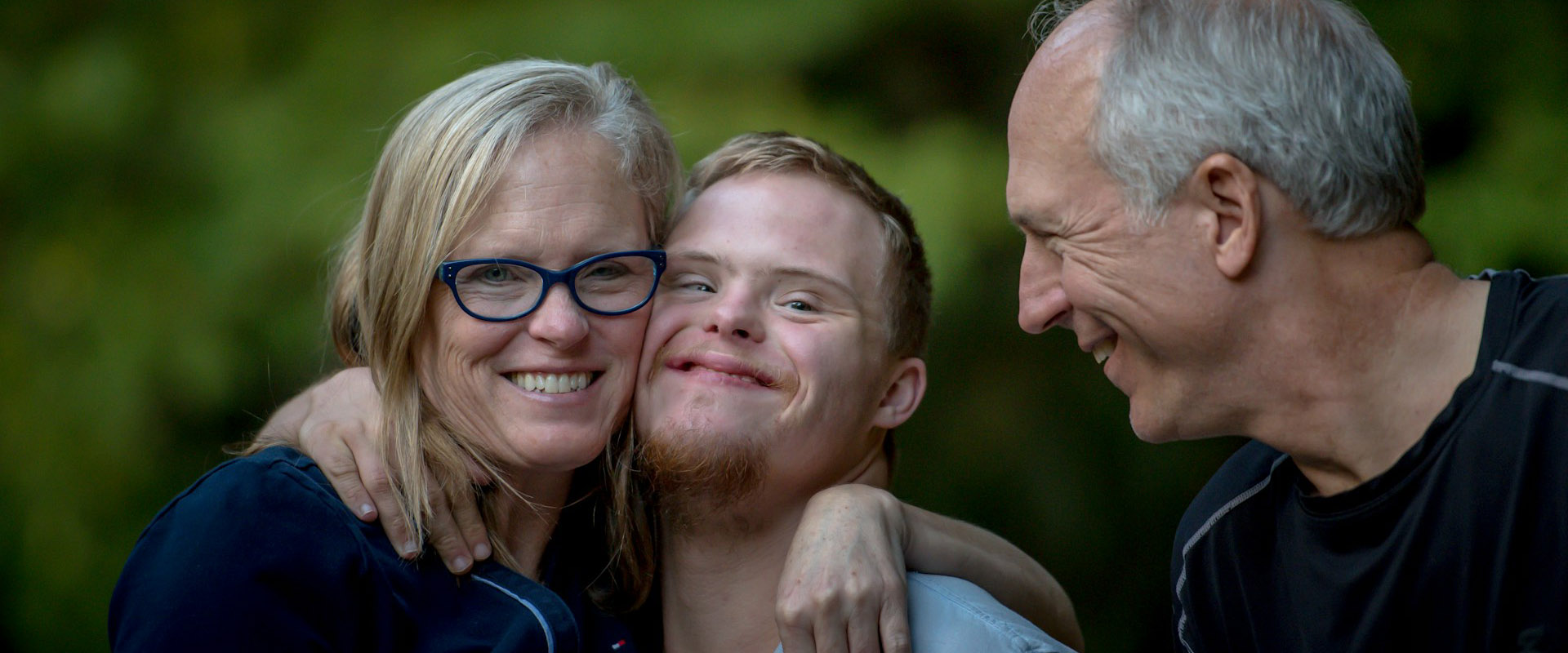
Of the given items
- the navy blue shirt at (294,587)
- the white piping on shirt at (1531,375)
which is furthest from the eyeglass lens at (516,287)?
the white piping on shirt at (1531,375)

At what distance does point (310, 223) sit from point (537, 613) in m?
2.04

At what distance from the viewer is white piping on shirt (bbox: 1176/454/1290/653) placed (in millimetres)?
1786

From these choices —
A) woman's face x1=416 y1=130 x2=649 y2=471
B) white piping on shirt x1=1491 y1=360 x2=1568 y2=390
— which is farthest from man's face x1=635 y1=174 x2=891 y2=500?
white piping on shirt x1=1491 y1=360 x2=1568 y2=390

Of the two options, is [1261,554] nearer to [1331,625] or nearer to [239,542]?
[1331,625]

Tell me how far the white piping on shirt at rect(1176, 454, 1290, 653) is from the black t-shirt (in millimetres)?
93

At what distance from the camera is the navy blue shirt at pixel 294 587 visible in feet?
5.34

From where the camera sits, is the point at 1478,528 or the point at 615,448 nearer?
the point at 1478,528

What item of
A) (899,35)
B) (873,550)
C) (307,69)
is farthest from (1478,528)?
(307,69)

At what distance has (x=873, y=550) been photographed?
1811mm

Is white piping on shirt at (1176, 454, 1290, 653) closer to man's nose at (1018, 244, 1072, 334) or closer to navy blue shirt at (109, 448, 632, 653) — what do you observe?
man's nose at (1018, 244, 1072, 334)

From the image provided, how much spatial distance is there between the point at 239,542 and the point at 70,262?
8.13 ft

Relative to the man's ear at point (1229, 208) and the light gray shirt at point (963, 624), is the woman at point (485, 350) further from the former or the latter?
the man's ear at point (1229, 208)

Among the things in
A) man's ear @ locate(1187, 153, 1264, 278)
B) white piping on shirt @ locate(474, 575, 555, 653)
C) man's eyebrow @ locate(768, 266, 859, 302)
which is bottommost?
white piping on shirt @ locate(474, 575, 555, 653)

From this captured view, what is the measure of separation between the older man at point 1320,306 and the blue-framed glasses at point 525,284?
677 millimetres
